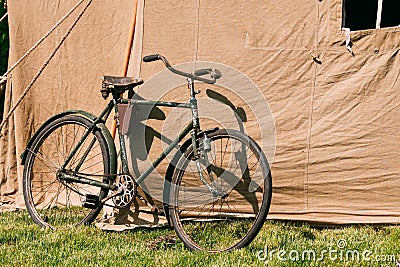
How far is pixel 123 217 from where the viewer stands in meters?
4.57

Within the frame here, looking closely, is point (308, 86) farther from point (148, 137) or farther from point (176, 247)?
point (176, 247)

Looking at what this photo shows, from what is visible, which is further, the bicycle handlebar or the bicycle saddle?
the bicycle saddle

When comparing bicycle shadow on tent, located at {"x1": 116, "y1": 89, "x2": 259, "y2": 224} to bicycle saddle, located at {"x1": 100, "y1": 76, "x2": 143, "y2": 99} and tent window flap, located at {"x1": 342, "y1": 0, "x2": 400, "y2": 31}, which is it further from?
tent window flap, located at {"x1": 342, "y1": 0, "x2": 400, "y2": 31}

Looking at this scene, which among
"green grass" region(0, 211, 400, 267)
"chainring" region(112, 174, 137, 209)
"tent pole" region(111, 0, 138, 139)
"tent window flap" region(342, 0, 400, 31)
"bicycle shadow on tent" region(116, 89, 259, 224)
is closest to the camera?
"green grass" region(0, 211, 400, 267)

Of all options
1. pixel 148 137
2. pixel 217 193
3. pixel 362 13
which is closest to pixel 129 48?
pixel 148 137

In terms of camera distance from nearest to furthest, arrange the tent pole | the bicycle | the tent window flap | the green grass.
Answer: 1. the green grass
2. the bicycle
3. the tent pole
4. the tent window flap

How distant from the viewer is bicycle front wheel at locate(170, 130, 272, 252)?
4180 mm

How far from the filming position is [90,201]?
14.4 feet

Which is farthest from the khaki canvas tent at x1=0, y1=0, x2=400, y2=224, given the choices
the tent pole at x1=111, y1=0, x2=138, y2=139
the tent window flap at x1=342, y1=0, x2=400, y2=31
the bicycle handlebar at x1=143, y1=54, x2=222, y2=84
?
the tent window flap at x1=342, y1=0, x2=400, y2=31

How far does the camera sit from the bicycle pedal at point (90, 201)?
440cm

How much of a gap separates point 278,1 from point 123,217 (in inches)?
69.0

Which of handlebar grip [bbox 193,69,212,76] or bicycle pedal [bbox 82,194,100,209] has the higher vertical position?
handlebar grip [bbox 193,69,212,76]

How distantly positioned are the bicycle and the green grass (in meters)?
0.13

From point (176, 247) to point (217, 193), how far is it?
416 mm
